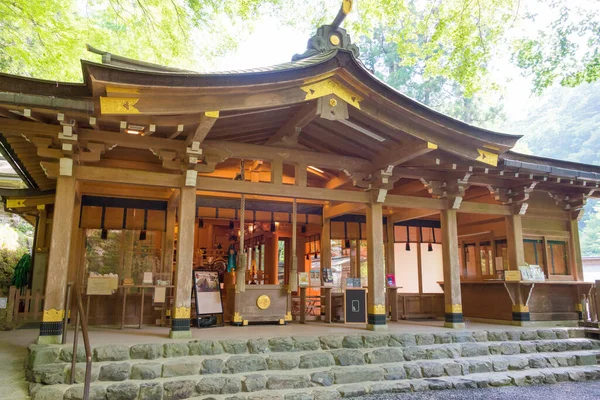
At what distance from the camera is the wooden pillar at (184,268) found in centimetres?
585

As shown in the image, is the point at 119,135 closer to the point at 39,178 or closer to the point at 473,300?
the point at 39,178

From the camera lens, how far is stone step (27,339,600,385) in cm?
477

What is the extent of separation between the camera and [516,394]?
562cm

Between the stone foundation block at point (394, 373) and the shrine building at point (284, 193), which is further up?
the shrine building at point (284, 193)

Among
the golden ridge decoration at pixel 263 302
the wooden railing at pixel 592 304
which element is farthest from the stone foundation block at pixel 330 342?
the wooden railing at pixel 592 304

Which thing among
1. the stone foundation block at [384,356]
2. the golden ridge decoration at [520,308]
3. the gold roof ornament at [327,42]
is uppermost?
the gold roof ornament at [327,42]

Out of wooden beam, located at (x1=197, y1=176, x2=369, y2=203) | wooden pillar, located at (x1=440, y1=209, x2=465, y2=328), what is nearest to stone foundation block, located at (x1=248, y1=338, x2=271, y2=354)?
wooden beam, located at (x1=197, y1=176, x2=369, y2=203)

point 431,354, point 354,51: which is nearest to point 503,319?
point 431,354

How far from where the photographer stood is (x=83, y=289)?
7617mm

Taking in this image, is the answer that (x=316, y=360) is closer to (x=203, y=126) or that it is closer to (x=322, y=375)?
(x=322, y=375)

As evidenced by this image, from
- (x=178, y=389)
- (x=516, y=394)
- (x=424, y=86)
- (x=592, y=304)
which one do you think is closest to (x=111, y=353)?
(x=178, y=389)

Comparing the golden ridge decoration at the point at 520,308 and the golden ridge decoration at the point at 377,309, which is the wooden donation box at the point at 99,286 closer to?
the golden ridge decoration at the point at 377,309

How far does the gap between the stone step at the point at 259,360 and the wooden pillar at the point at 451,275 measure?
0.78m

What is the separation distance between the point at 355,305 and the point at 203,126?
15.6 ft
